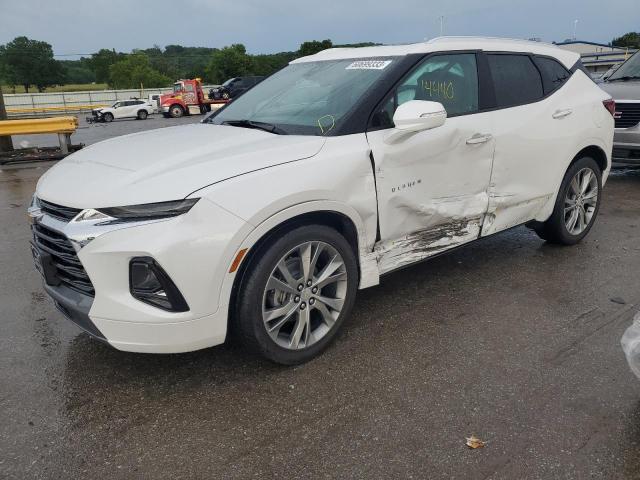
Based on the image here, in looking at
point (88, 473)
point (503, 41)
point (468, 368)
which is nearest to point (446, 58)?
point (503, 41)

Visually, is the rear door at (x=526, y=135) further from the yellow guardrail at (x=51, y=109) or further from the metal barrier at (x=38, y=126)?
the yellow guardrail at (x=51, y=109)

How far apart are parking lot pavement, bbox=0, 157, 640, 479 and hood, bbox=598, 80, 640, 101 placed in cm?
484

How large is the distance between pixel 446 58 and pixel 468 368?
83.6 inches

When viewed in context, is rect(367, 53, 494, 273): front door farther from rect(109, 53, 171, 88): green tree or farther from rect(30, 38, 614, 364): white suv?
rect(109, 53, 171, 88): green tree

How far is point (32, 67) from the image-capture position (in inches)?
3511

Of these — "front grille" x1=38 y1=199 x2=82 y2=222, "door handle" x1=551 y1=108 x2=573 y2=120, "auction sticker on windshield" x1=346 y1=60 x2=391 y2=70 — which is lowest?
"front grille" x1=38 y1=199 x2=82 y2=222

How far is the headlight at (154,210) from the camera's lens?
256 cm

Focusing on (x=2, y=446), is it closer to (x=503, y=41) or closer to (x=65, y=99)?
(x=503, y=41)

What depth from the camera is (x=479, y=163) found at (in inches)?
151

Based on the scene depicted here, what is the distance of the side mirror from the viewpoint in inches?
124

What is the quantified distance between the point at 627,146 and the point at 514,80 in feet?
14.2

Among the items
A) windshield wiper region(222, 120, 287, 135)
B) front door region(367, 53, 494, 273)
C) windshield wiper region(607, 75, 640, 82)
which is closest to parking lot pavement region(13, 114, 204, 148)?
windshield wiper region(607, 75, 640, 82)

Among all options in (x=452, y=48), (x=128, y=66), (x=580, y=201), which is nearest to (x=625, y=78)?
(x=580, y=201)

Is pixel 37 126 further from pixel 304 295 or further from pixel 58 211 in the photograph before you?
pixel 304 295
